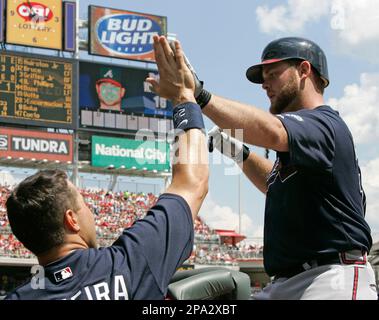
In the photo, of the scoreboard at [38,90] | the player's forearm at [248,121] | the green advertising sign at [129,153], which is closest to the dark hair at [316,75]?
the player's forearm at [248,121]

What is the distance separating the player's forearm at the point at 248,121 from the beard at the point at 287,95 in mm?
538

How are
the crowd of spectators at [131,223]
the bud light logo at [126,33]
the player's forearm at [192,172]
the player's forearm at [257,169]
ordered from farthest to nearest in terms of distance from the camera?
the bud light logo at [126,33], the crowd of spectators at [131,223], the player's forearm at [257,169], the player's forearm at [192,172]

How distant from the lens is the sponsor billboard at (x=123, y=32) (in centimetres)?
3625

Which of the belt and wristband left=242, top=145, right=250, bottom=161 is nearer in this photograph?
the belt

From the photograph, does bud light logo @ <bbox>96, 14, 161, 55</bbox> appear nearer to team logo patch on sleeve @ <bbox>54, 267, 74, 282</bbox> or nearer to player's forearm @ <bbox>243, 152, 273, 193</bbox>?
player's forearm @ <bbox>243, 152, 273, 193</bbox>

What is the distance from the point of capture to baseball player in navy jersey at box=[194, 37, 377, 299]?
3.57 meters

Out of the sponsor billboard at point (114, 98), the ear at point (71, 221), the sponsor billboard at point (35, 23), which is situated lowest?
the ear at point (71, 221)

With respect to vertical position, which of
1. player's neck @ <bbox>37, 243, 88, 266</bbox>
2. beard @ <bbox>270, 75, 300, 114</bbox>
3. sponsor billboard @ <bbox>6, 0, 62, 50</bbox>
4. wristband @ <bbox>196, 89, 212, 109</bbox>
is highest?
sponsor billboard @ <bbox>6, 0, 62, 50</bbox>

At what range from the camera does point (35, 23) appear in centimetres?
3403

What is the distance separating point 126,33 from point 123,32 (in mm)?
174

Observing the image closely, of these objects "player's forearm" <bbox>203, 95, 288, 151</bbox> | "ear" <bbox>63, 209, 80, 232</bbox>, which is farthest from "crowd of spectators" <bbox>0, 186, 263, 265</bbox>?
"ear" <bbox>63, 209, 80, 232</bbox>

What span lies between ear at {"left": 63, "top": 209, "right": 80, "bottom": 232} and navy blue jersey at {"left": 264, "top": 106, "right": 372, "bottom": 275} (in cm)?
150

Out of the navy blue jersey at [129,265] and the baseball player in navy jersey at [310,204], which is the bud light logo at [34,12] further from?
the navy blue jersey at [129,265]
